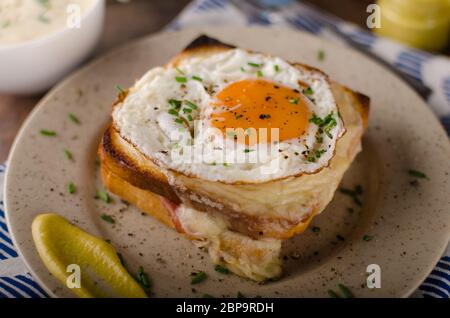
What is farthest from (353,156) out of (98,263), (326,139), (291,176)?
(98,263)

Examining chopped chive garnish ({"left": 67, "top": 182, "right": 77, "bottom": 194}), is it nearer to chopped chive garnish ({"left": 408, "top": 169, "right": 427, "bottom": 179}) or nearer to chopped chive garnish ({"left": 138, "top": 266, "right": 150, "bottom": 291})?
chopped chive garnish ({"left": 138, "top": 266, "right": 150, "bottom": 291})

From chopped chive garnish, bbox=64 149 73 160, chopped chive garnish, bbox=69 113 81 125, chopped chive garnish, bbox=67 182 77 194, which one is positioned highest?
chopped chive garnish, bbox=69 113 81 125

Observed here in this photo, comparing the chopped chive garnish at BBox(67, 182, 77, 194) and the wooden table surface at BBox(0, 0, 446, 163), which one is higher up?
the wooden table surface at BBox(0, 0, 446, 163)

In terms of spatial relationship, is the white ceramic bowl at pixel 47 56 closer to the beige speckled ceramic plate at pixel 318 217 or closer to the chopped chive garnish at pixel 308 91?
the beige speckled ceramic plate at pixel 318 217

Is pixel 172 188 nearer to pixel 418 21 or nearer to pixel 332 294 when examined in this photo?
pixel 332 294

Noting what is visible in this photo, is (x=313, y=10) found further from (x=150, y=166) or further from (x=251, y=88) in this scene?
(x=150, y=166)

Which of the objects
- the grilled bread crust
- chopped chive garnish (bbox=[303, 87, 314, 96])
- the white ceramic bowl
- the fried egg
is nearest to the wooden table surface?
the white ceramic bowl
